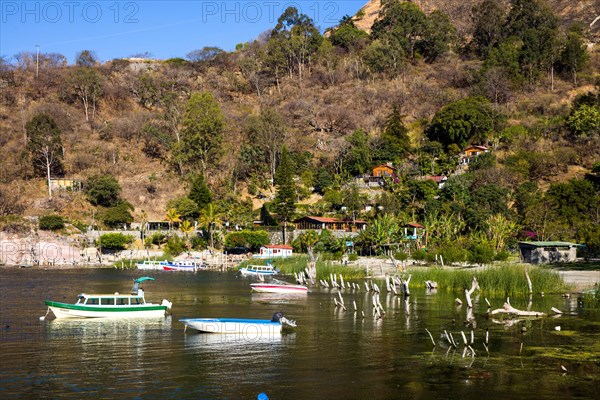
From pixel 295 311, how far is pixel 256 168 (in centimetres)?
7538

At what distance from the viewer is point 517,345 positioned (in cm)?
3575

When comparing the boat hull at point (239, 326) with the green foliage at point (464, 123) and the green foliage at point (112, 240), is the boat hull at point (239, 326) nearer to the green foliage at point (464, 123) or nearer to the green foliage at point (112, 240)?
the green foliage at point (112, 240)

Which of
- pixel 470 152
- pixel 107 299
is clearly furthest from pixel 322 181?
pixel 107 299

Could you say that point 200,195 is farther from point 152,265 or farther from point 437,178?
point 437,178

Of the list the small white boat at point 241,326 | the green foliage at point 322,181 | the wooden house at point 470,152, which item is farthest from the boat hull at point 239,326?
the wooden house at point 470,152

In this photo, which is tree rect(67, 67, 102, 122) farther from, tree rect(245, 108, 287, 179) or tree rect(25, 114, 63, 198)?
tree rect(245, 108, 287, 179)

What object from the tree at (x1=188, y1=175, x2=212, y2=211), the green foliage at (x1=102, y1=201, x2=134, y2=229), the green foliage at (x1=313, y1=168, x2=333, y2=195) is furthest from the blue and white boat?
the green foliage at (x1=313, y1=168, x2=333, y2=195)

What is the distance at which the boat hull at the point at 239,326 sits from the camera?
131ft

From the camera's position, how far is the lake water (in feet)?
91.0

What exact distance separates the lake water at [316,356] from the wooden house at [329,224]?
158ft

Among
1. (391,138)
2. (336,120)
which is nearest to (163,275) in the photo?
(391,138)

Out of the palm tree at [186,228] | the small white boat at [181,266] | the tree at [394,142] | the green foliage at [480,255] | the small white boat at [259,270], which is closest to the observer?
the green foliage at [480,255]

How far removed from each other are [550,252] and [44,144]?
8395 centimetres

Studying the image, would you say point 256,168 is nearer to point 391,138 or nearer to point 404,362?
point 391,138
